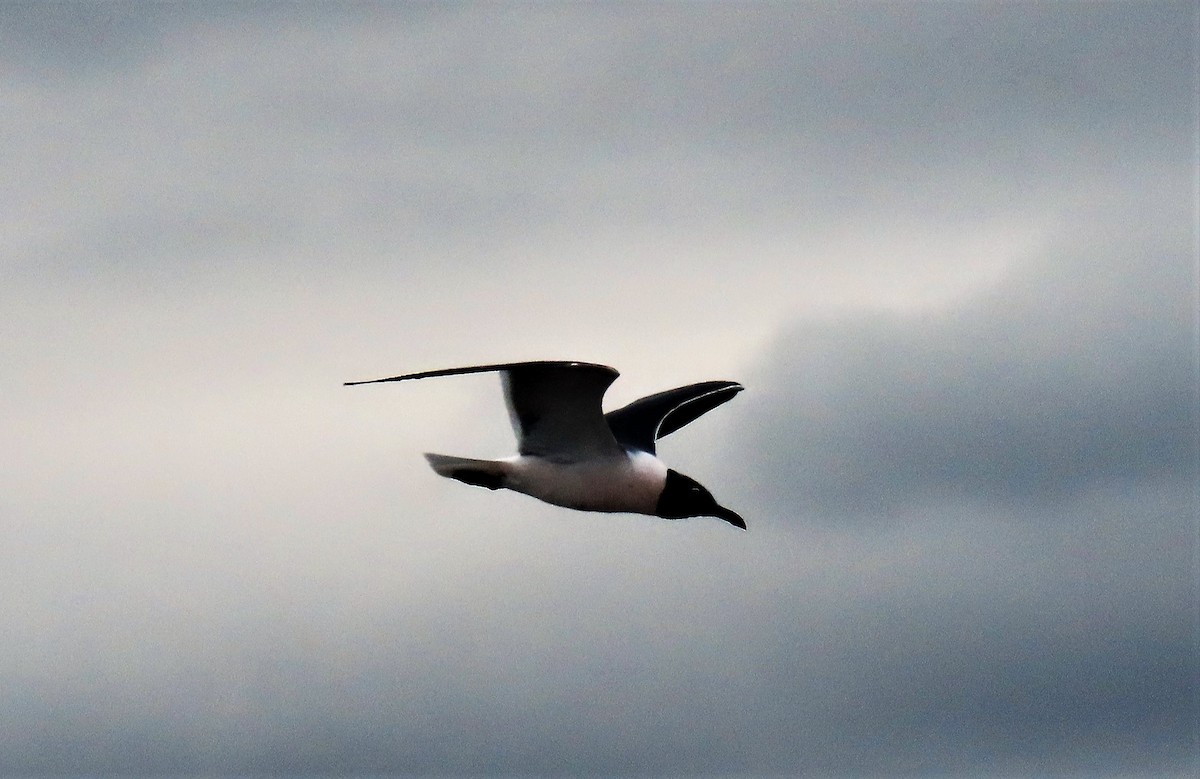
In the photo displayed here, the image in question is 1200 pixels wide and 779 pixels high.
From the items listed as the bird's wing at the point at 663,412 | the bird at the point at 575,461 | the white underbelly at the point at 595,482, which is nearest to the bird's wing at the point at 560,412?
the bird at the point at 575,461

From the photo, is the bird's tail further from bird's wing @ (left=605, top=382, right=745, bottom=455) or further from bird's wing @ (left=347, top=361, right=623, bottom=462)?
bird's wing @ (left=605, top=382, right=745, bottom=455)

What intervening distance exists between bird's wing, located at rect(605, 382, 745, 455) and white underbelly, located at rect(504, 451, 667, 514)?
109 centimetres

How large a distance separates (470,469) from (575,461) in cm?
173

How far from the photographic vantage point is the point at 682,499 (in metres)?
31.0

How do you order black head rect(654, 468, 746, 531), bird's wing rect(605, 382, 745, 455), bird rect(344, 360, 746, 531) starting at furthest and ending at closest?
1. bird's wing rect(605, 382, 745, 455)
2. black head rect(654, 468, 746, 531)
3. bird rect(344, 360, 746, 531)

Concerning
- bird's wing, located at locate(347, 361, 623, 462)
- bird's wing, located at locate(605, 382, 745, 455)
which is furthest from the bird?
bird's wing, located at locate(605, 382, 745, 455)

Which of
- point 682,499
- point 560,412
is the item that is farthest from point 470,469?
point 682,499

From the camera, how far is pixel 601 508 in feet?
98.2

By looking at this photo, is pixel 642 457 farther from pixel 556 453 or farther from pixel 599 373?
pixel 599 373

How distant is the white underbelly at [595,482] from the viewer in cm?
2900

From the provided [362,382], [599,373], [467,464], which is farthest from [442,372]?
[467,464]

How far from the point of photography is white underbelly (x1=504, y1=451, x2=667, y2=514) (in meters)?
29.0

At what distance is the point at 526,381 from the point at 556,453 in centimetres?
163

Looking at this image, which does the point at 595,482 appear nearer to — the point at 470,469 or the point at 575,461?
the point at 575,461
